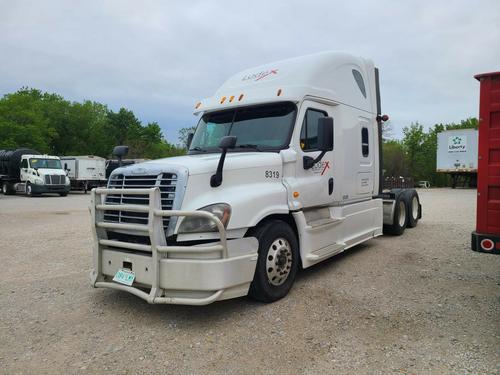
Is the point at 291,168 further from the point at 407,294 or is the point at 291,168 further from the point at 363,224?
the point at 363,224

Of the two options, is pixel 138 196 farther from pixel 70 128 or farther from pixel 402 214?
pixel 70 128

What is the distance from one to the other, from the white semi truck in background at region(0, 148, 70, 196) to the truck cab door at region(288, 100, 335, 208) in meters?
23.3

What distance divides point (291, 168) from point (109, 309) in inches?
108

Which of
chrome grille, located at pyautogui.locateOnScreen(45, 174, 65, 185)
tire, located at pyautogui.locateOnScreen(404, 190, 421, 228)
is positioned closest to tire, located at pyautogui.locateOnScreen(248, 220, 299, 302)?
tire, located at pyautogui.locateOnScreen(404, 190, 421, 228)

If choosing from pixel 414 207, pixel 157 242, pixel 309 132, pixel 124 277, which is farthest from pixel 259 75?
pixel 414 207

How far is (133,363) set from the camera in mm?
3277

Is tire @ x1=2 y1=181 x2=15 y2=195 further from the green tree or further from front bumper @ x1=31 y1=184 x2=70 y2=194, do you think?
the green tree

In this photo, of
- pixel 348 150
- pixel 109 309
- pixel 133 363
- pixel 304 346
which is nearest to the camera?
pixel 133 363

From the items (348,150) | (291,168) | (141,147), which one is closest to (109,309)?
(291,168)

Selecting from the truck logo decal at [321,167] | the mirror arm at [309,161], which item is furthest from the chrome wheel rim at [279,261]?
the truck logo decal at [321,167]

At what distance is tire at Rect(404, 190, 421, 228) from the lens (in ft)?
31.8

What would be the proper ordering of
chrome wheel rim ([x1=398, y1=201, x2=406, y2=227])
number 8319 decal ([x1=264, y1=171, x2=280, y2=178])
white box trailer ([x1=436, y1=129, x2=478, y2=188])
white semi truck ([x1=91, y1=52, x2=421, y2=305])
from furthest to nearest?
1. white box trailer ([x1=436, y1=129, x2=478, y2=188])
2. chrome wheel rim ([x1=398, y1=201, x2=406, y2=227])
3. number 8319 decal ([x1=264, y1=171, x2=280, y2=178])
4. white semi truck ([x1=91, y1=52, x2=421, y2=305])

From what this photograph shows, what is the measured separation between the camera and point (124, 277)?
165 inches

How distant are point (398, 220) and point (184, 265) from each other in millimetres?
6557
